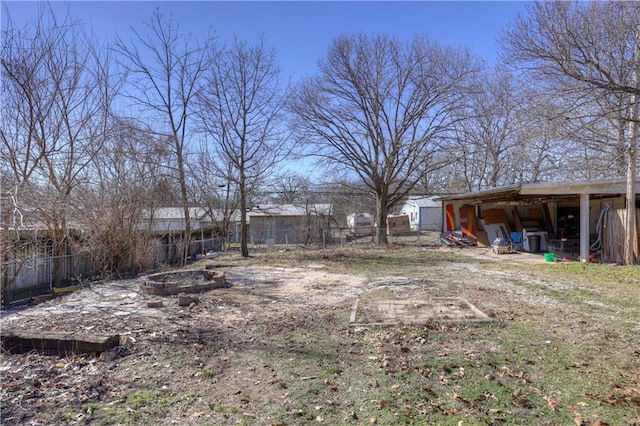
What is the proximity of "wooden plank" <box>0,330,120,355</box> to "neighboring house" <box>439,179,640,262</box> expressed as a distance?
12.3 meters

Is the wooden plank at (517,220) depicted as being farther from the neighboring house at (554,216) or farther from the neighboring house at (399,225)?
the neighboring house at (399,225)

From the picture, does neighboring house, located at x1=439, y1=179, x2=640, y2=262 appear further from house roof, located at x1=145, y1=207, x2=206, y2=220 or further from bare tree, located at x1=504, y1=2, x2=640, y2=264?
house roof, located at x1=145, y1=207, x2=206, y2=220

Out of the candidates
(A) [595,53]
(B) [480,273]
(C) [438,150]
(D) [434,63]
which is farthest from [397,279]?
(D) [434,63]

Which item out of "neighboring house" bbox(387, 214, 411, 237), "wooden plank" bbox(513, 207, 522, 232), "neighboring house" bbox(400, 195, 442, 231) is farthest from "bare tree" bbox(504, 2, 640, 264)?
"neighboring house" bbox(400, 195, 442, 231)

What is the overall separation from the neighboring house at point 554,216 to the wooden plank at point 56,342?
12317mm

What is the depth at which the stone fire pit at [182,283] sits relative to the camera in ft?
26.3

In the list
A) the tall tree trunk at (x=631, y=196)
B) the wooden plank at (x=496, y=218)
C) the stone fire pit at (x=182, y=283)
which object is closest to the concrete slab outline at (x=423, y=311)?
the stone fire pit at (x=182, y=283)

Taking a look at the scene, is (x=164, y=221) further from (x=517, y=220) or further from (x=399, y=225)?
(x=399, y=225)

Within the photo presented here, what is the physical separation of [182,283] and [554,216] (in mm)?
16554

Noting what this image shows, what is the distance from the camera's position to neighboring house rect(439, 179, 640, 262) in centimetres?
1222

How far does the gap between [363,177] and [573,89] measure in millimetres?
15757

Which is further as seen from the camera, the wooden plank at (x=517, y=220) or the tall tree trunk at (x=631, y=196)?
the wooden plank at (x=517, y=220)

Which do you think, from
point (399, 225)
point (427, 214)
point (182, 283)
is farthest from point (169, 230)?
point (427, 214)

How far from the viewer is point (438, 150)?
21312 mm
